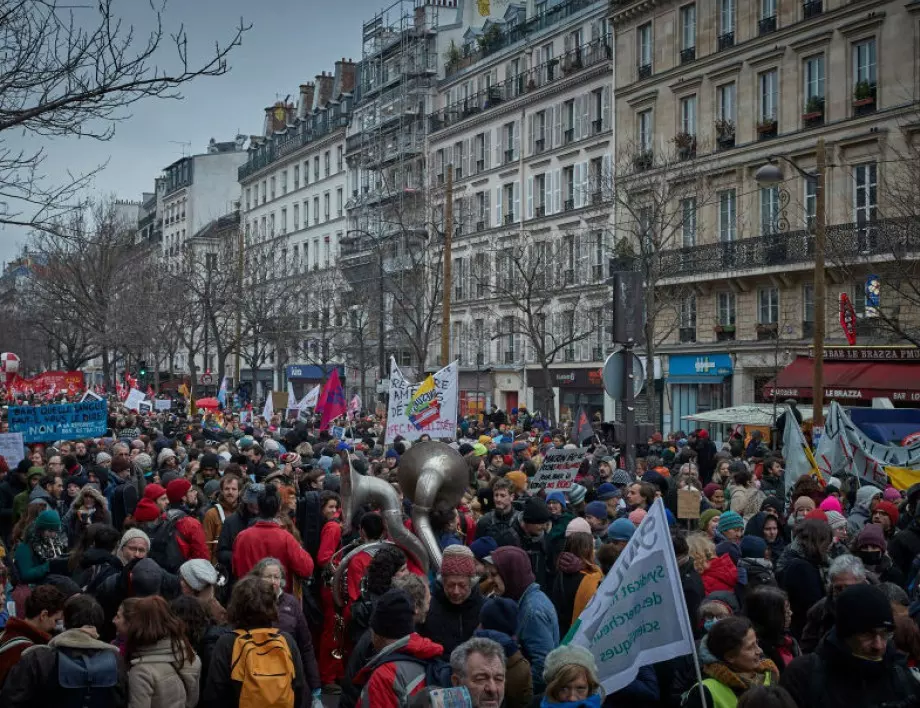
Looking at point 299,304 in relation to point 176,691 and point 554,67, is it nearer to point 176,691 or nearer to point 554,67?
point 554,67

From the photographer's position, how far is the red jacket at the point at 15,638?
550 cm

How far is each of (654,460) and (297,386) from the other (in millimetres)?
55471

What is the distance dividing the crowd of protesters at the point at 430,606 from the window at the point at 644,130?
3027 centimetres

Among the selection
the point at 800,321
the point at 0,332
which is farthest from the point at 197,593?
the point at 0,332

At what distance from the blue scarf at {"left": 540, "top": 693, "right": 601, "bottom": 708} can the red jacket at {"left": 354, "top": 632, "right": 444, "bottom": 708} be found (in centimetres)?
53

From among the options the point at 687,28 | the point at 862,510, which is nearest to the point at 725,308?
the point at 687,28

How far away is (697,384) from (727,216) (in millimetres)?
5640

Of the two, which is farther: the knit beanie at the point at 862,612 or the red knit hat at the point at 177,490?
the red knit hat at the point at 177,490

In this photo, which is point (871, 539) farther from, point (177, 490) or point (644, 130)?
point (644, 130)

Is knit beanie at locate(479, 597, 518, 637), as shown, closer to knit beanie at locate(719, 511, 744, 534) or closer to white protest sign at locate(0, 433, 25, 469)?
knit beanie at locate(719, 511, 744, 534)

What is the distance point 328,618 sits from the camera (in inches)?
357

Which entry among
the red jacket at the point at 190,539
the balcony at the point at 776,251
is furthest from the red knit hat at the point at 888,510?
the balcony at the point at 776,251

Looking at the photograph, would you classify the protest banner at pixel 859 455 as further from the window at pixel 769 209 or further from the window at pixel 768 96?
the window at pixel 768 96

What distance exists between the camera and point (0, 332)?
79.0 metres
